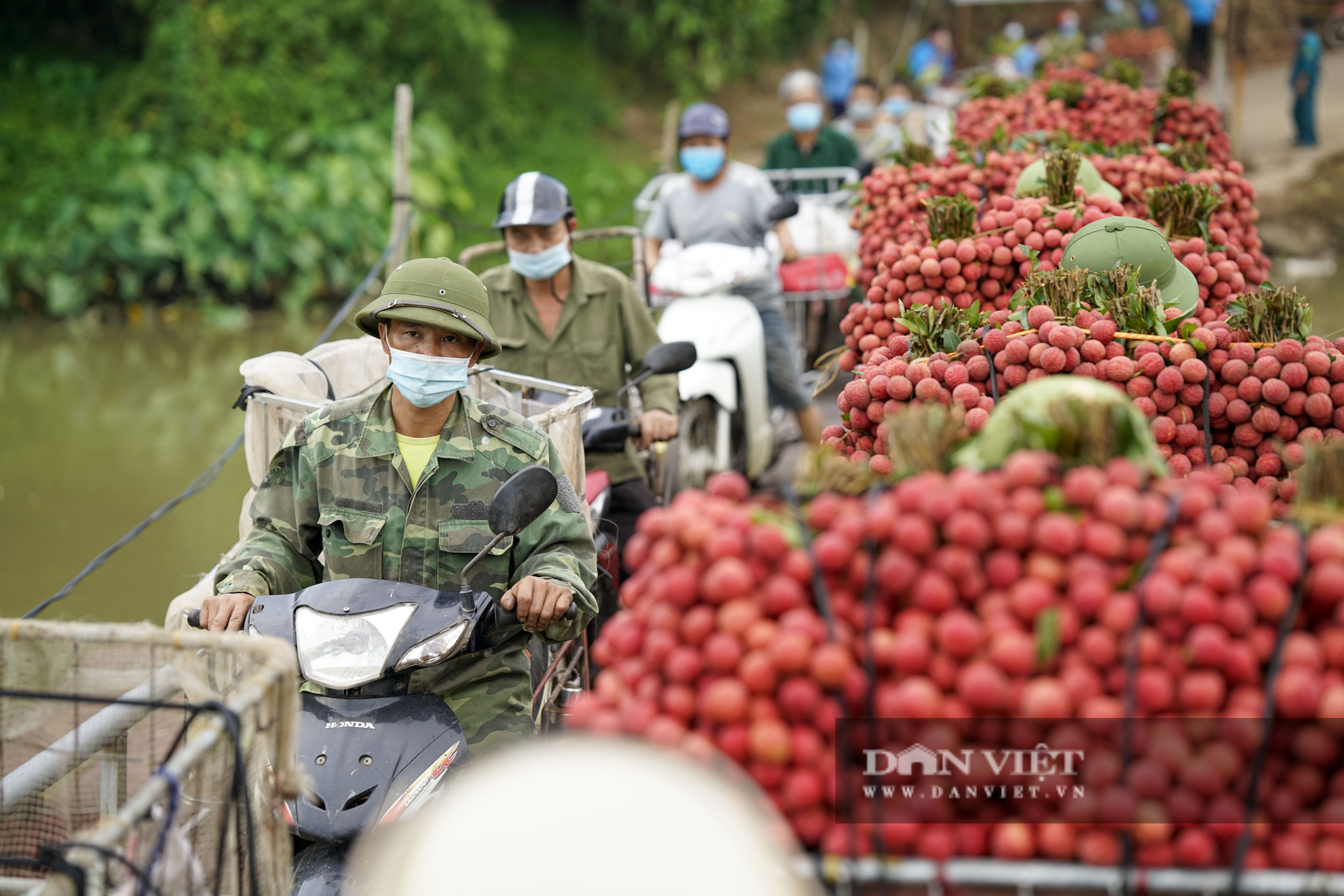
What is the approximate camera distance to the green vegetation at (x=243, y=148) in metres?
12.2

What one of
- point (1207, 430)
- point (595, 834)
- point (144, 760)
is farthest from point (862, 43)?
point (595, 834)

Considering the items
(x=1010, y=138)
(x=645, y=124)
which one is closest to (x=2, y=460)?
(x=1010, y=138)

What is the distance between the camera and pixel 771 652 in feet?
4.83

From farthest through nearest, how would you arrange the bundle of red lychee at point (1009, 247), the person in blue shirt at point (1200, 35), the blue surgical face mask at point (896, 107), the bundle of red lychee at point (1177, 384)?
1. the person in blue shirt at point (1200, 35)
2. the blue surgical face mask at point (896, 107)
3. the bundle of red lychee at point (1009, 247)
4. the bundle of red lychee at point (1177, 384)

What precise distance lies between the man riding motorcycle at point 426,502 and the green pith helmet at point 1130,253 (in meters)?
1.56

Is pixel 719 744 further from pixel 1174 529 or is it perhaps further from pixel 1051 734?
pixel 1174 529

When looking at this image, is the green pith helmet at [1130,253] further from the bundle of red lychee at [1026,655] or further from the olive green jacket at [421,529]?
the bundle of red lychee at [1026,655]

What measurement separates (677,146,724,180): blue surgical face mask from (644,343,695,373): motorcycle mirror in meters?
2.35

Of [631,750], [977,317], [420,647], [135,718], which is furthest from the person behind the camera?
[977,317]

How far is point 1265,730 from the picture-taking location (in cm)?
143

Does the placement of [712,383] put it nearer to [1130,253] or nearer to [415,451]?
[1130,253]

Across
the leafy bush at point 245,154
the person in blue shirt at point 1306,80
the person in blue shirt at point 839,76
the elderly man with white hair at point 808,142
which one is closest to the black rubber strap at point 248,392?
the elderly man with white hair at point 808,142

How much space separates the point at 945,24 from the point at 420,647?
24.0 metres

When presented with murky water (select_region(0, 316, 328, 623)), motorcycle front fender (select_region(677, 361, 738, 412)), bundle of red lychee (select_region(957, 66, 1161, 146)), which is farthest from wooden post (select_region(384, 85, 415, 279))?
bundle of red lychee (select_region(957, 66, 1161, 146))
